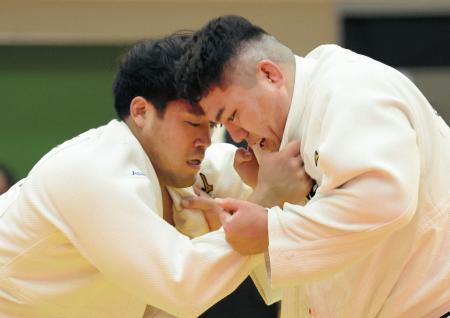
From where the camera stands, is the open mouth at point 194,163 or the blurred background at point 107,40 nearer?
the open mouth at point 194,163

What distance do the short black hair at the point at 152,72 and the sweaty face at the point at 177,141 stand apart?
0.19 feet

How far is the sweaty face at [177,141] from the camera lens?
11.2ft

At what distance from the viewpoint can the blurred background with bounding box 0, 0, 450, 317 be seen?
7699 millimetres

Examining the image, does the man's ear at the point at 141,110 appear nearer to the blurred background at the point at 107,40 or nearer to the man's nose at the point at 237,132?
the man's nose at the point at 237,132

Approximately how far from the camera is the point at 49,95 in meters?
7.83

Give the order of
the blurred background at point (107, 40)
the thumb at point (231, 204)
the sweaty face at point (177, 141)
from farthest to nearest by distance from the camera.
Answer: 1. the blurred background at point (107, 40)
2. the sweaty face at point (177, 141)
3. the thumb at point (231, 204)

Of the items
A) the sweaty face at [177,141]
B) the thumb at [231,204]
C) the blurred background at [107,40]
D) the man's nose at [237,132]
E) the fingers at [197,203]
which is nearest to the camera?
the thumb at [231,204]

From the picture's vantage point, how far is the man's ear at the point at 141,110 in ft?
11.5

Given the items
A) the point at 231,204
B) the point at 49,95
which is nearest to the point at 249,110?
the point at 231,204

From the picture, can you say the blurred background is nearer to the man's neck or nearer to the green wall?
the green wall

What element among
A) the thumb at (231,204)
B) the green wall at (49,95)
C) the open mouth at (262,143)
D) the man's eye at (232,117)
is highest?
the man's eye at (232,117)

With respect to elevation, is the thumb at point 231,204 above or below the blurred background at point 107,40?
above

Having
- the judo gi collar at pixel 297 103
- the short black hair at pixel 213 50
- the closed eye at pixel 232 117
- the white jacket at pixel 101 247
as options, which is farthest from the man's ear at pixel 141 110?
the judo gi collar at pixel 297 103

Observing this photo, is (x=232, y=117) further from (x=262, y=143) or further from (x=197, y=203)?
(x=197, y=203)
